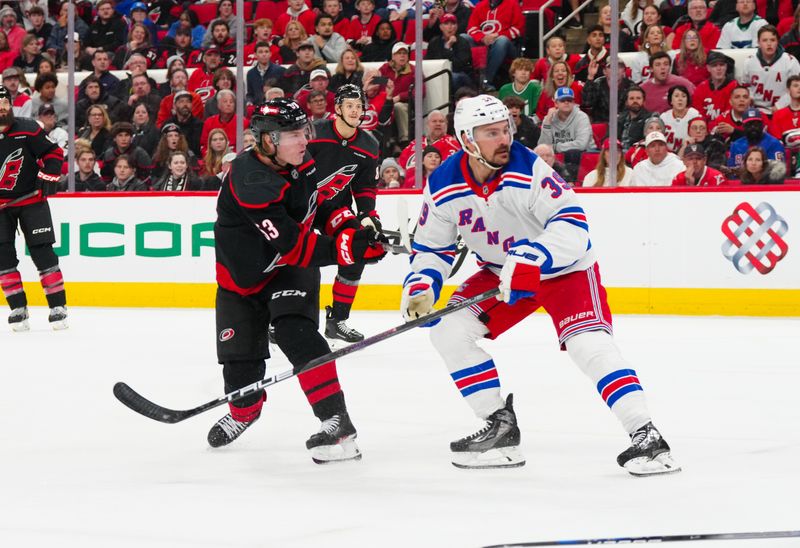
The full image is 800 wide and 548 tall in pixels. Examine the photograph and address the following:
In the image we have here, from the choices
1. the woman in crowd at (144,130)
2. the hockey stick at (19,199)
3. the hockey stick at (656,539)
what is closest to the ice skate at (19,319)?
the hockey stick at (19,199)

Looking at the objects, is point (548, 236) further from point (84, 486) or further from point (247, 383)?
point (84, 486)

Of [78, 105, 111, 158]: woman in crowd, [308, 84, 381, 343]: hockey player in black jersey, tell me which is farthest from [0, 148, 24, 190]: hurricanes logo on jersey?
[308, 84, 381, 343]: hockey player in black jersey

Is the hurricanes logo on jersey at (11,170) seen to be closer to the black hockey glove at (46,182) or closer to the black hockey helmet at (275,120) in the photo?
the black hockey glove at (46,182)

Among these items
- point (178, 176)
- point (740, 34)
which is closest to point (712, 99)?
point (740, 34)

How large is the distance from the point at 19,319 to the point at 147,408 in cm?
374

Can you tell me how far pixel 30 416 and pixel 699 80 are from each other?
5035mm

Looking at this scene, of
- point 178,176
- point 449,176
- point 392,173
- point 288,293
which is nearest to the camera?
point 449,176

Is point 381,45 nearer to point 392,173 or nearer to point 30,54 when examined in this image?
point 392,173

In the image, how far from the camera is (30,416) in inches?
166

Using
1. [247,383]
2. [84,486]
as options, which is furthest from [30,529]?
[247,383]

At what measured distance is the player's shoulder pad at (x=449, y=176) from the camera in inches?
133

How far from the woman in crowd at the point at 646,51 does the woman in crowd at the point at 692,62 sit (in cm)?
6

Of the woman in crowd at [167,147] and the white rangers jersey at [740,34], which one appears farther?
the woman in crowd at [167,147]

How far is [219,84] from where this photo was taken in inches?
337
